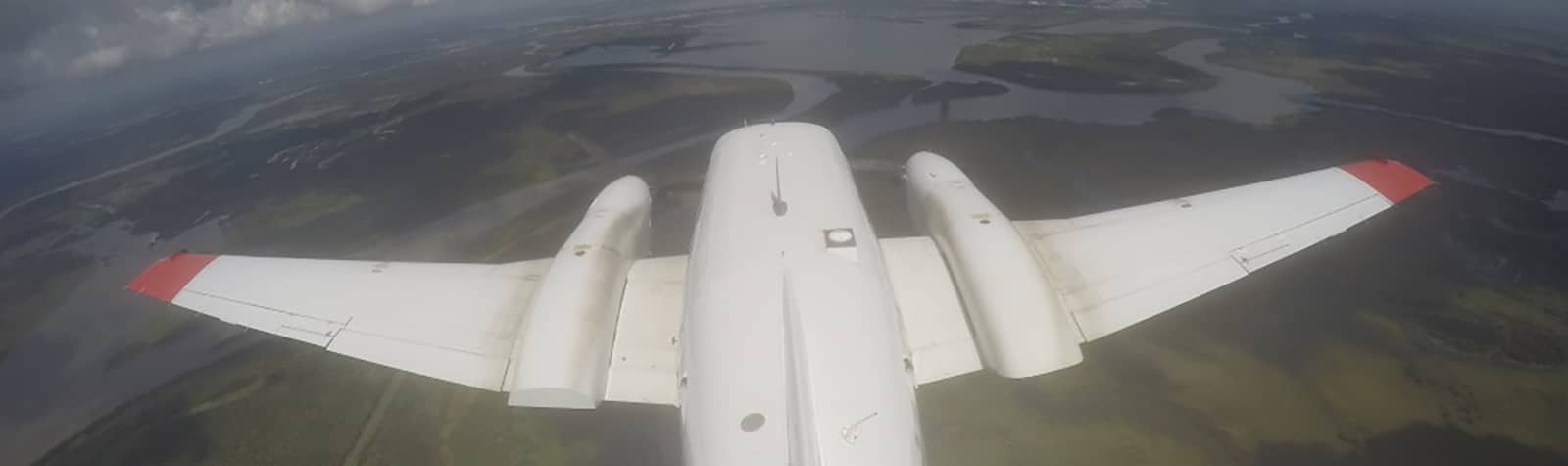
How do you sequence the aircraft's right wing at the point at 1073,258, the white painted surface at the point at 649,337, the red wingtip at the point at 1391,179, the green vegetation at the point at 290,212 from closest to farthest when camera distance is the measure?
1. the aircraft's right wing at the point at 1073,258
2. the white painted surface at the point at 649,337
3. the red wingtip at the point at 1391,179
4. the green vegetation at the point at 290,212

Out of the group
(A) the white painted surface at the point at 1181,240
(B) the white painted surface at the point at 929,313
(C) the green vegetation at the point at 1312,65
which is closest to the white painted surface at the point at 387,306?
(B) the white painted surface at the point at 929,313

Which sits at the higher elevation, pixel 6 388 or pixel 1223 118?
pixel 1223 118

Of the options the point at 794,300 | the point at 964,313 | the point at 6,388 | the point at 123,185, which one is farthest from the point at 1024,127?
the point at 123,185

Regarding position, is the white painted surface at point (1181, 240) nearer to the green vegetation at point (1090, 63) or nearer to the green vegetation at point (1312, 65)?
the green vegetation at point (1090, 63)

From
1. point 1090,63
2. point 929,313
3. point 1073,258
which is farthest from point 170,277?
point 1090,63

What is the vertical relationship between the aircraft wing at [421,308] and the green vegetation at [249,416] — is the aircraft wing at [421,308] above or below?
above

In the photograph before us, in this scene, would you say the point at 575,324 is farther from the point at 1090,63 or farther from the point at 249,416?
the point at 1090,63

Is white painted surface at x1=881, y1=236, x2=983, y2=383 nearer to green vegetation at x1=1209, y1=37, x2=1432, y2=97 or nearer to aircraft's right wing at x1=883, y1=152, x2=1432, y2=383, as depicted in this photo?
aircraft's right wing at x1=883, y1=152, x2=1432, y2=383

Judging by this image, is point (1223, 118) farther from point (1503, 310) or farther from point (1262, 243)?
point (1262, 243)
